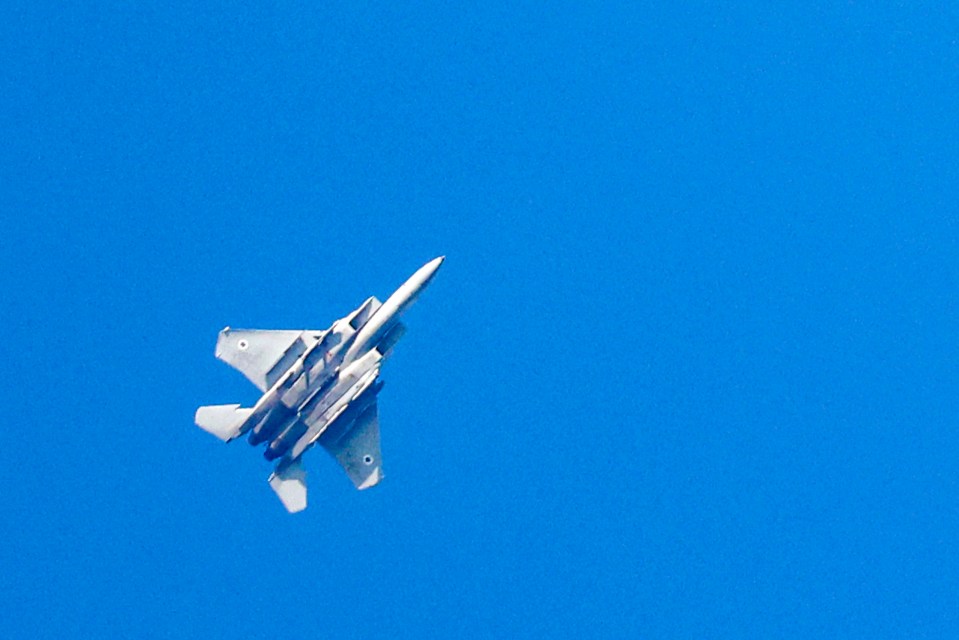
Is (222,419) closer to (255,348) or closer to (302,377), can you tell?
(255,348)

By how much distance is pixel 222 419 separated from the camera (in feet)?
156

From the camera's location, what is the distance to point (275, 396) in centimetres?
4666

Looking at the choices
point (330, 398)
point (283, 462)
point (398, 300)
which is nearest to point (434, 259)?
point (398, 300)

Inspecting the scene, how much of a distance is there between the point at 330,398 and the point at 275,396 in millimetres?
2095

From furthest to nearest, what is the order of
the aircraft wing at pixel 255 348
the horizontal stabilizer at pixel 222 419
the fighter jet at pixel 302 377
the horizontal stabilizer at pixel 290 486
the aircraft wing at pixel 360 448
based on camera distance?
1. the aircraft wing at pixel 360 448
2. the horizontal stabilizer at pixel 290 486
3. the aircraft wing at pixel 255 348
4. the horizontal stabilizer at pixel 222 419
5. the fighter jet at pixel 302 377

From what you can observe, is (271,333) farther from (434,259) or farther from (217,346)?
(434,259)

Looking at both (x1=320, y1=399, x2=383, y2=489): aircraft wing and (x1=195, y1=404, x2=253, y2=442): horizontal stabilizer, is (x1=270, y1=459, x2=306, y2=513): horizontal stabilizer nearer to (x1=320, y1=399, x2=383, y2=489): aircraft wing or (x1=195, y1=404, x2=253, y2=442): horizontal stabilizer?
(x1=320, y1=399, x2=383, y2=489): aircraft wing

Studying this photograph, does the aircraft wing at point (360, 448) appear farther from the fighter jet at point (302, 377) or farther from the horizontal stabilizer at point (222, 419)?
the horizontal stabilizer at point (222, 419)

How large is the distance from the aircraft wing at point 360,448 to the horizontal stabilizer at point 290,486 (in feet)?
5.44

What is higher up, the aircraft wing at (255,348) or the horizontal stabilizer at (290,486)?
the aircraft wing at (255,348)

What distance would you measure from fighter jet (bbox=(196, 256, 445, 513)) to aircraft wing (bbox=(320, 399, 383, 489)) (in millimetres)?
753

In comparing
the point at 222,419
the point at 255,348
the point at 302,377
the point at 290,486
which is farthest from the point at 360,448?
the point at 255,348

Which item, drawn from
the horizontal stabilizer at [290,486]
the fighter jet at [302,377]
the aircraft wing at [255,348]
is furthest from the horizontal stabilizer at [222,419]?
the horizontal stabilizer at [290,486]

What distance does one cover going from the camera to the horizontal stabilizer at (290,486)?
4878 cm
